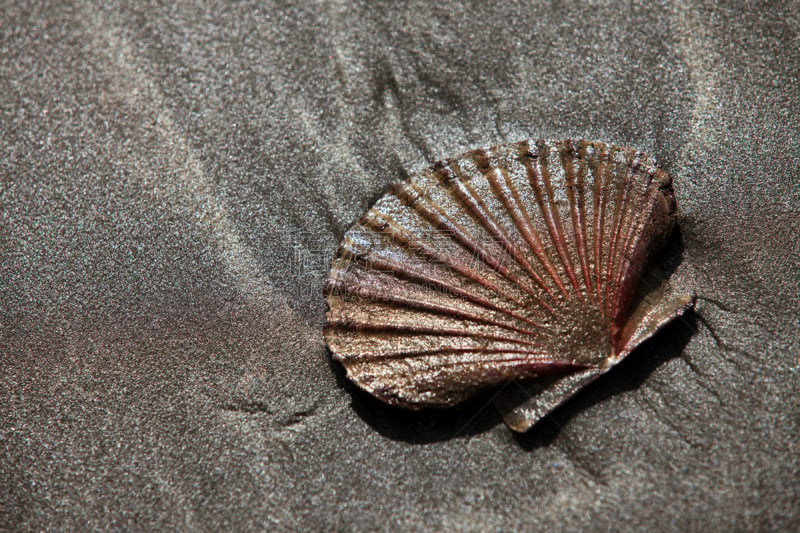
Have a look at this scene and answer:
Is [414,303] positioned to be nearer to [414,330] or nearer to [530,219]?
[414,330]

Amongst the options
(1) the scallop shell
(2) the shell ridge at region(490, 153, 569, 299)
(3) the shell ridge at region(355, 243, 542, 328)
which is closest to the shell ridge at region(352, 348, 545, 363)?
(1) the scallop shell

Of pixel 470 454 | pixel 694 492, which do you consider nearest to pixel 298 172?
pixel 470 454

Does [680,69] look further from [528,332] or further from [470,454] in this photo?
[470,454]

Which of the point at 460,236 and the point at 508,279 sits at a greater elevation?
the point at 460,236

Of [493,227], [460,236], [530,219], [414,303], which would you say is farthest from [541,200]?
[414,303]

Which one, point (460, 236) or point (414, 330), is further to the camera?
point (460, 236)

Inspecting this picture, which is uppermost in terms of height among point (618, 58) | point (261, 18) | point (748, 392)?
point (261, 18)

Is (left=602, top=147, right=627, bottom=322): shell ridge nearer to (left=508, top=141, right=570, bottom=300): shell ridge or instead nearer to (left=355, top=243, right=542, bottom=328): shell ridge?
(left=508, top=141, right=570, bottom=300): shell ridge

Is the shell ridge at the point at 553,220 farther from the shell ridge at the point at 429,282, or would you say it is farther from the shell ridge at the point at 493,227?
the shell ridge at the point at 429,282
